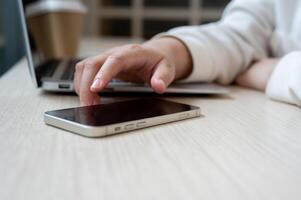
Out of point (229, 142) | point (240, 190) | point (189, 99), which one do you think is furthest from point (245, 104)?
point (240, 190)

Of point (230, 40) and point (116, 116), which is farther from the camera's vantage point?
point (230, 40)

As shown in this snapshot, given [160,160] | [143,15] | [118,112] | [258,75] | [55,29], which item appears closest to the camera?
[160,160]

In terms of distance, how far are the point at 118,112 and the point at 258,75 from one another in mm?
348

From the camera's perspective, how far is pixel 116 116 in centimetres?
44

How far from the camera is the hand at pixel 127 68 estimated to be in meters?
0.52

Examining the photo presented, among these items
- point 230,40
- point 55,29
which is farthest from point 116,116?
point 55,29

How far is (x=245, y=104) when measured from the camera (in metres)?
0.59

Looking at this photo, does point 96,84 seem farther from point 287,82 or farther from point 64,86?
point 287,82

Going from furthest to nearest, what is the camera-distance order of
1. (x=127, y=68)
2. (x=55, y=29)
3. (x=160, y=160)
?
(x=55, y=29)
(x=127, y=68)
(x=160, y=160)

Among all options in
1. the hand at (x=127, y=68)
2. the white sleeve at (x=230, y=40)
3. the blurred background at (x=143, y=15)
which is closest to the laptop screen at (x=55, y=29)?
the white sleeve at (x=230, y=40)

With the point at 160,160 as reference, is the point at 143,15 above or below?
below

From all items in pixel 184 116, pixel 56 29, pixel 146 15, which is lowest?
pixel 146 15

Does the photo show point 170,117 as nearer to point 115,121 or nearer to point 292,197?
Answer: point 115,121

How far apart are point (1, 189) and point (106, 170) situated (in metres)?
0.07
